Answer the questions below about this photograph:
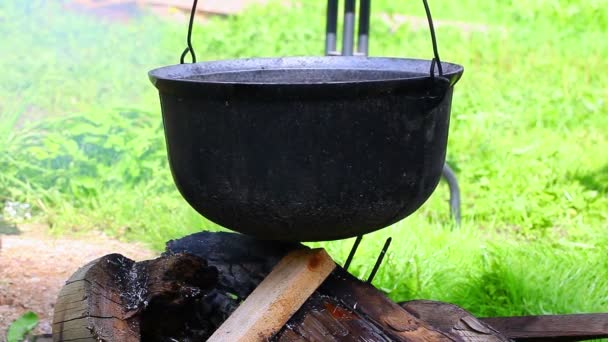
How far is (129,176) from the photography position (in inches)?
165

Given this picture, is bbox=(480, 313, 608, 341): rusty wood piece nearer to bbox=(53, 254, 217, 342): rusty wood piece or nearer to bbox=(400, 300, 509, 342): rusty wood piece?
bbox=(400, 300, 509, 342): rusty wood piece

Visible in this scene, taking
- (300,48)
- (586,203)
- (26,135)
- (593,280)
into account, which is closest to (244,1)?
(300,48)

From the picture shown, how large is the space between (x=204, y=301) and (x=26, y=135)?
242 centimetres

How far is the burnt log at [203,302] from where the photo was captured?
1943mm

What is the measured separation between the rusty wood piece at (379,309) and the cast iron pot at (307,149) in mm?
239

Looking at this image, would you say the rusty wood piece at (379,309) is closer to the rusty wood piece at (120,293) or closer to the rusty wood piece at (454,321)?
the rusty wood piece at (454,321)

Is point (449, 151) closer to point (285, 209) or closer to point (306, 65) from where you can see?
point (306, 65)

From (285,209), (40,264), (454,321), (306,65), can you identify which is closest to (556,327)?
(454,321)

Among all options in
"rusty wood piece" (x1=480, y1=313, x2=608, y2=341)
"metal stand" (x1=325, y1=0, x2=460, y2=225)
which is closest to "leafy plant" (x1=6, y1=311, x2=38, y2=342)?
"rusty wood piece" (x1=480, y1=313, x2=608, y2=341)

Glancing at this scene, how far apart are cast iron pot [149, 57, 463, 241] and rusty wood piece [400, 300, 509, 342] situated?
0.39m

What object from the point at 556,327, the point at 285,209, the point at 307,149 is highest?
the point at 307,149

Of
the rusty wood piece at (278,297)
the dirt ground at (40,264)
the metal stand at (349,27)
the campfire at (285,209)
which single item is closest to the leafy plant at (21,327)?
the dirt ground at (40,264)

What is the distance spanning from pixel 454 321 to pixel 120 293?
91 cm

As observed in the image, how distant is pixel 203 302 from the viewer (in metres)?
2.23
